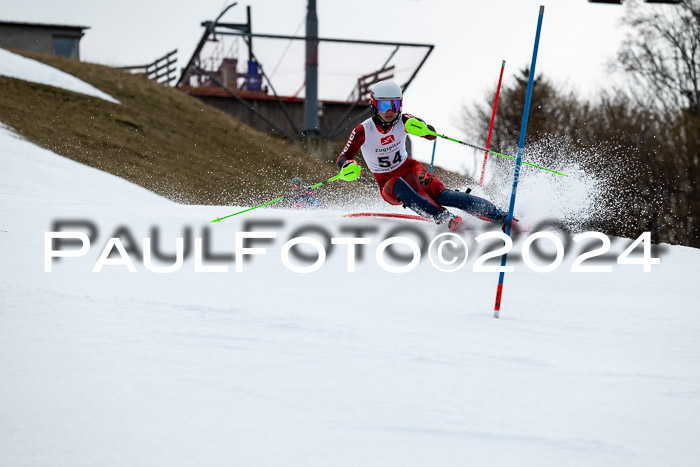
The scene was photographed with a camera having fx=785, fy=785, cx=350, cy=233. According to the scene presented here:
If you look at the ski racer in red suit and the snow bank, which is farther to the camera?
the snow bank

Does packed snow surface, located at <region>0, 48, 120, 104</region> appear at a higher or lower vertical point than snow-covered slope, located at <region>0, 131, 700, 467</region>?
higher

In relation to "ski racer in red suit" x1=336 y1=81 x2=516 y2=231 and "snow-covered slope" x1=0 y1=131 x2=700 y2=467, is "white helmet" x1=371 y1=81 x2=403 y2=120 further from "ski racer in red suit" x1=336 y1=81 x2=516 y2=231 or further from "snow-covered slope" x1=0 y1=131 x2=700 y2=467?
"snow-covered slope" x1=0 y1=131 x2=700 y2=467

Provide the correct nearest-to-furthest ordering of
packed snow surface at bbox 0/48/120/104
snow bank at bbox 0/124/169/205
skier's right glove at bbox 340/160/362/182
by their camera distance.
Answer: skier's right glove at bbox 340/160/362/182 → snow bank at bbox 0/124/169/205 → packed snow surface at bbox 0/48/120/104

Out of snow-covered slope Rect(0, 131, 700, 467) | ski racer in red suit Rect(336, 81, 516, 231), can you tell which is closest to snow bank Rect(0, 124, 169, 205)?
ski racer in red suit Rect(336, 81, 516, 231)

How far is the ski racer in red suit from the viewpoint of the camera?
6.90 meters

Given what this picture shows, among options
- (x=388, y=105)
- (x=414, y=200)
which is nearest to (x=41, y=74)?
(x=388, y=105)

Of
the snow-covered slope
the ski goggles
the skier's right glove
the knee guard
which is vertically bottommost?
the snow-covered slope

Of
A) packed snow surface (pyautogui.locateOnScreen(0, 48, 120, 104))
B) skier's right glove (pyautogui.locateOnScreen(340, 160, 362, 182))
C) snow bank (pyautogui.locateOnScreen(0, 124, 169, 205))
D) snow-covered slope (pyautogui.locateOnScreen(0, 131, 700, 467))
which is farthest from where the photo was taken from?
packed snow surface (pyautogui.locateOnScreen(0, 48, 120, 104))

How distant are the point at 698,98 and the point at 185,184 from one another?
1345 centimetres

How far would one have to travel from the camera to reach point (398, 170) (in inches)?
285

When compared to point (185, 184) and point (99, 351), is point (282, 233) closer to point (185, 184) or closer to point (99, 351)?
point (99, 351)

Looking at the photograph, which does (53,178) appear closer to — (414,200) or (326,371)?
(414,200)

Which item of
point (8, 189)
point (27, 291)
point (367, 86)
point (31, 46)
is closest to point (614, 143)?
point (367, 86)

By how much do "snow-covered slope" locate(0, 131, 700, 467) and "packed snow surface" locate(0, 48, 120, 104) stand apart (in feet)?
62.4
